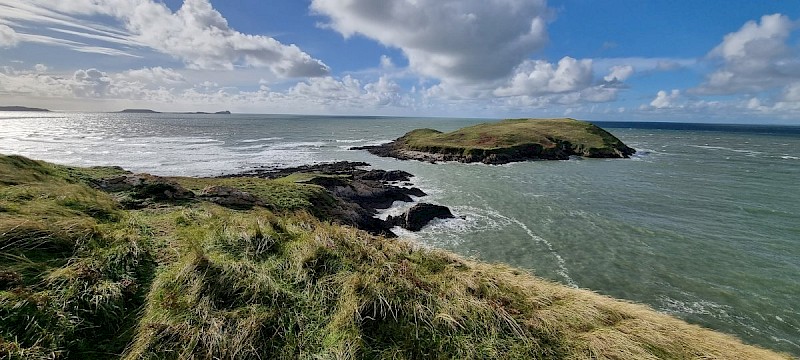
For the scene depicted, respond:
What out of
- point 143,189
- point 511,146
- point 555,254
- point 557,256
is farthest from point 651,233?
point 511,146

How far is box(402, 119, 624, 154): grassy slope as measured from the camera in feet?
295

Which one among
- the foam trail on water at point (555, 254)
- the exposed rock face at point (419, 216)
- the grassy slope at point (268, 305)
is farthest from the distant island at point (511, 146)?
the grassy slope at point (268, 305)

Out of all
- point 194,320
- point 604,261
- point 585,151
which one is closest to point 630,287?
point 604,261

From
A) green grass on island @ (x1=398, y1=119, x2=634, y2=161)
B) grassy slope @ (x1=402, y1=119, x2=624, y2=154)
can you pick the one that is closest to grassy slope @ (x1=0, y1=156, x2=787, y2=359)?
green grass on island @ (x1=398, y1=119, x2=634, y2=161)

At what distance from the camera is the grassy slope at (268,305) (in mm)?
6398

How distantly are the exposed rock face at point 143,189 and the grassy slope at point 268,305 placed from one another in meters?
7.56

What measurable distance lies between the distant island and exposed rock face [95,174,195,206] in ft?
204

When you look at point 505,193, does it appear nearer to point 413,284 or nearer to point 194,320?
point 413,284

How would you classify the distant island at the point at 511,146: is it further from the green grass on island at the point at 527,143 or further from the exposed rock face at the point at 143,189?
the exposed rock face at the point at 143,189

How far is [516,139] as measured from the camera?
3782 inches

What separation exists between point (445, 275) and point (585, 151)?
314 ft

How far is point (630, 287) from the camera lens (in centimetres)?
2027

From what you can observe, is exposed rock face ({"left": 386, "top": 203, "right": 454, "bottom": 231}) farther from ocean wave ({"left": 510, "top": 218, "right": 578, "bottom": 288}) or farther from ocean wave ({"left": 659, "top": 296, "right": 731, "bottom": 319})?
ocean wave ({"left": 659, "top": 296, "right": 731, "bottom": 319})

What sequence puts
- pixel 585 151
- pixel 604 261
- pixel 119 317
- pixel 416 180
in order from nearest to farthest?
pixel 119 317 < pixel 604 261 < pixel 416 180 < pixel 585 151
